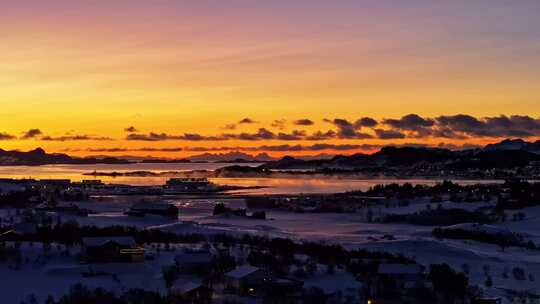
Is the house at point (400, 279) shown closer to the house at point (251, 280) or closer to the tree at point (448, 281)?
the tree at point (448, 281)

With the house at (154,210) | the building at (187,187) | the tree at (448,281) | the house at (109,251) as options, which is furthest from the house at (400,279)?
the building at (187,187)

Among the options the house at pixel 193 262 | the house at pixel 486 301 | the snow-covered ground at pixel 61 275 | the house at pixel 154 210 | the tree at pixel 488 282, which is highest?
the house at pixel 154 210

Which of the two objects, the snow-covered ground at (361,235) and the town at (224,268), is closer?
the town at (224,268)

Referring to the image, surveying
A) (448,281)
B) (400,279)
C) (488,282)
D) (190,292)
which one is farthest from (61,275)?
(488,282)

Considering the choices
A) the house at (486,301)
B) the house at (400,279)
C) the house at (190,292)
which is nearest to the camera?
the house at (190,292)

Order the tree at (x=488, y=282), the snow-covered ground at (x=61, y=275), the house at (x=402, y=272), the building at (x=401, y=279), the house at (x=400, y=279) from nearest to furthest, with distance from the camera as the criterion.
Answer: the snow-covered ground at (x=61, y=275) < the building at (x=401, y=279) < the house at (x=400, y=279) < the house at (x=402, y=272) < the tree at (x=488, y=282)

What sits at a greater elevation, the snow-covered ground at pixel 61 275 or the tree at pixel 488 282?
the snow-covered ground at pixel 61 275

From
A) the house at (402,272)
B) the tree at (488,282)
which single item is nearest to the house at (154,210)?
the house at (402,272)
